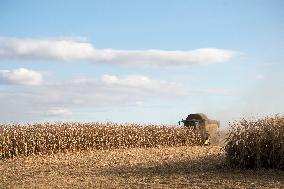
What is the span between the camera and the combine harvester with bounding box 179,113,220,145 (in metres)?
30.8

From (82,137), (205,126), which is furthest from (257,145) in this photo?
(205,126)

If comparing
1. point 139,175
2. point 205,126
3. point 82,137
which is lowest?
point 139,175

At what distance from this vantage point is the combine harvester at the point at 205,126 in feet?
101

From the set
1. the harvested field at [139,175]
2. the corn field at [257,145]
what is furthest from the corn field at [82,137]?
Result: the corn field at [257,145]

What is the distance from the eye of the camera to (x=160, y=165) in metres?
15.4

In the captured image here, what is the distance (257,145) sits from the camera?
1357 centimetres

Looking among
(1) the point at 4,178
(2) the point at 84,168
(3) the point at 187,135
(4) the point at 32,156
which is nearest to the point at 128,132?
(3) the point at 187,135

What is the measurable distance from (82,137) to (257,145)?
13331 mm

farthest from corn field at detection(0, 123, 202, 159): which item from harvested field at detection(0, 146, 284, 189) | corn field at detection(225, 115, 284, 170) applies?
corn field at detection(225, 115, 284, 170)

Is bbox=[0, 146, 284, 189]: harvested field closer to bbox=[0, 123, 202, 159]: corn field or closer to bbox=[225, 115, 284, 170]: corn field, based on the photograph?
bbox=[225, 115, 284, 170]: corn field

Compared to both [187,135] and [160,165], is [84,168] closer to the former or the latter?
[160,165]

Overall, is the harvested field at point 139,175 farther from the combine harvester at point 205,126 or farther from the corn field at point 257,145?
the combine harvester at point 205,126

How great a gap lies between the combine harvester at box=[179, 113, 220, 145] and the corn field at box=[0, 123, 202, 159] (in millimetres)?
535

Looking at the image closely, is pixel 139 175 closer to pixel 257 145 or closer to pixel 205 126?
pixel 257 145
